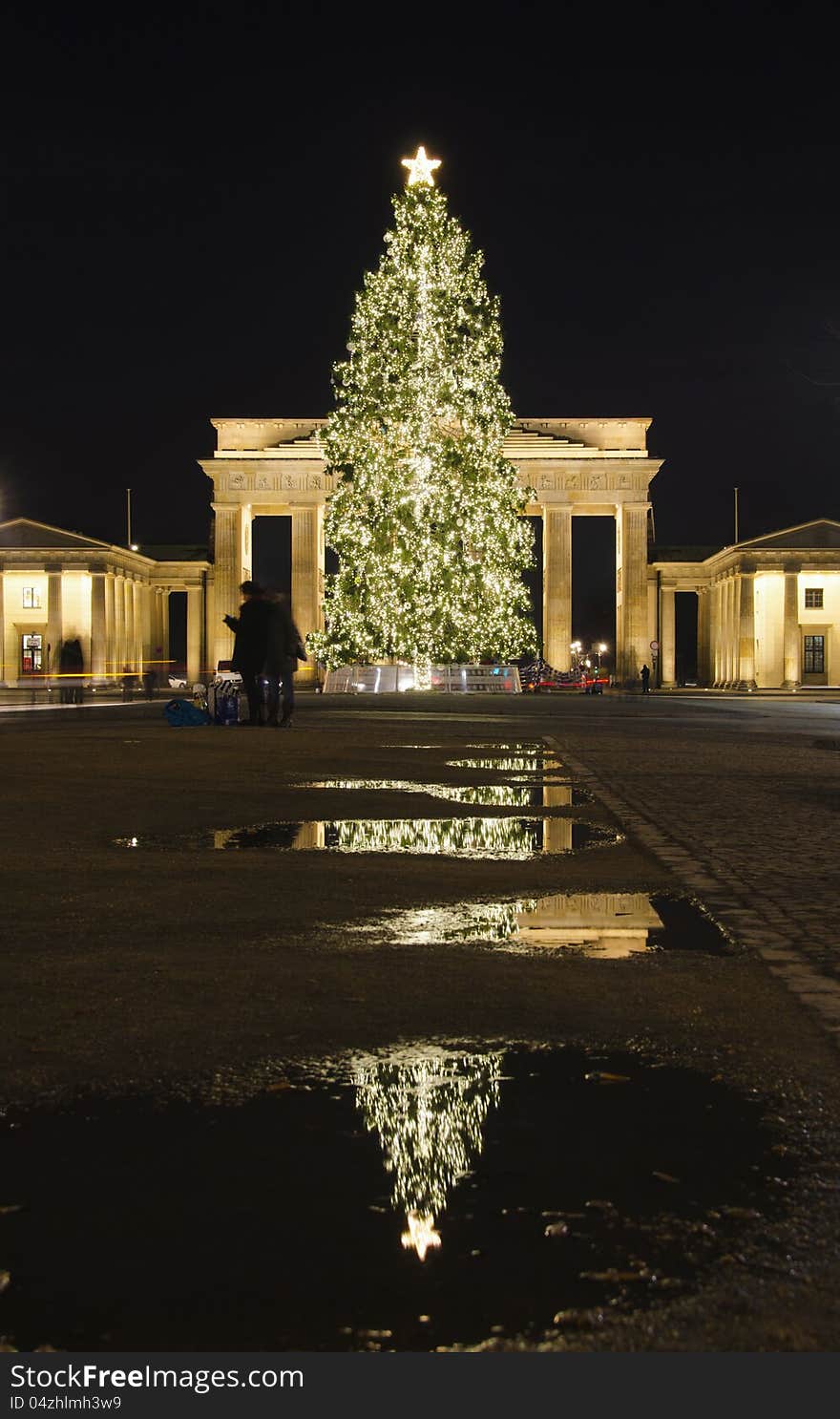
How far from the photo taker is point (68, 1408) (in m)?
2.50

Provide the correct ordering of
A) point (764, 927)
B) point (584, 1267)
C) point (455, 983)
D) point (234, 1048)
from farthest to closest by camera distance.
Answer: point (764, 927), point (455, 983), point (234, 1048), point (584, 1267)

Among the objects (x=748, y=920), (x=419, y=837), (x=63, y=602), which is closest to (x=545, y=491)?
(x=63, y=602)

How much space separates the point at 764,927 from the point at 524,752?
45.7ft

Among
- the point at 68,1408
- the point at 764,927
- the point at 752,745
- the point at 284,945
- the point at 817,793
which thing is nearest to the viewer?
the point at 68,1408

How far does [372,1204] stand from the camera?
132 inches

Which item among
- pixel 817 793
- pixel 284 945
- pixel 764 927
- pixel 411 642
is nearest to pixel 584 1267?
pixel 284 945

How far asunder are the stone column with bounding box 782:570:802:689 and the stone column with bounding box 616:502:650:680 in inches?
330

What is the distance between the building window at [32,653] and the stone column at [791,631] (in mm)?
44699

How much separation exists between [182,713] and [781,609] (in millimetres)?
68368

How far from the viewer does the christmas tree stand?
52.9 meters

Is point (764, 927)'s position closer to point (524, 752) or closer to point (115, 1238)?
point (115, 1238)

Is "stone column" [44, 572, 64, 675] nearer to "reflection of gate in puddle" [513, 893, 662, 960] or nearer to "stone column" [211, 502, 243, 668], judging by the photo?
"stone column" [211, 502, 243, 668]

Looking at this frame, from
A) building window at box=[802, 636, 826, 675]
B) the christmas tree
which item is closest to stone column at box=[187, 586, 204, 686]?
building window at box=[802, 636, 826, 675]

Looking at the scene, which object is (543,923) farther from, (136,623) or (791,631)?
(136,623)
